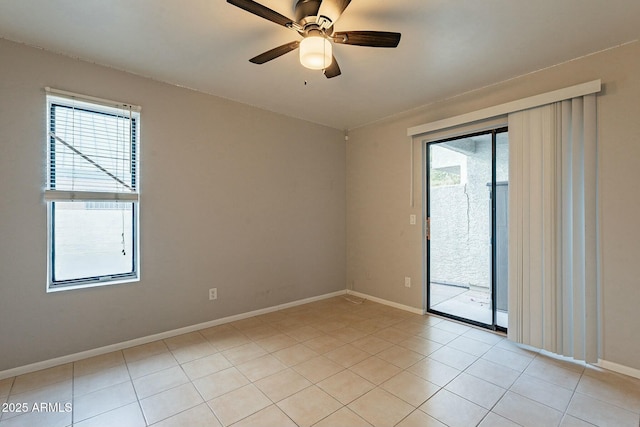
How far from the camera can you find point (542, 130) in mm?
2574

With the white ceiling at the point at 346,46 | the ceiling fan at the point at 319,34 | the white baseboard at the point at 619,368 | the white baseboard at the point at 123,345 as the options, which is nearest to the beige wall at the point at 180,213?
the white baseboard at the point at 123,345

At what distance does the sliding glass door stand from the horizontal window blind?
128 inches

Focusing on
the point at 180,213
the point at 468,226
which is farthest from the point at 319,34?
the point at 468,226

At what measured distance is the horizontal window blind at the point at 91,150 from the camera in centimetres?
241

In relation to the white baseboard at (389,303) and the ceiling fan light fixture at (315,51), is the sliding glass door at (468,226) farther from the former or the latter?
the ceiling fan light fixture at (315,51)

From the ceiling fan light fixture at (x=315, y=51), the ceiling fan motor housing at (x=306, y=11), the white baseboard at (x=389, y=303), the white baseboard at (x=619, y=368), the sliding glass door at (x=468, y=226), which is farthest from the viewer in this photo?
the white baseboard at (x=389, y=303)

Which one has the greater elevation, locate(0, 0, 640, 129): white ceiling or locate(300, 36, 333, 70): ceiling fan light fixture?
locate(0, 0, 640, 129): white ceiling

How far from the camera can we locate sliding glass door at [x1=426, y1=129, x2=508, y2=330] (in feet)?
10.4

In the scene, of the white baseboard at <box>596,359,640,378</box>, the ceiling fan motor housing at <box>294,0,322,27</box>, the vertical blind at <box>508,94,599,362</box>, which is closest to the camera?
the ceiling fan motor housing at <box>294,0,322,27</box>

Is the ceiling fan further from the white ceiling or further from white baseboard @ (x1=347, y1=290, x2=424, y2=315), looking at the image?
white baseboard @ (x1=347, y1=290, x2=424, y2=315)

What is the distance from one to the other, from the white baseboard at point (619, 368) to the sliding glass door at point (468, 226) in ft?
2.82

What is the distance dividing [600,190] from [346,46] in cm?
229

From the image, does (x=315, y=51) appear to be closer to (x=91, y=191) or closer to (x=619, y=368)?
(x=91, y=191)

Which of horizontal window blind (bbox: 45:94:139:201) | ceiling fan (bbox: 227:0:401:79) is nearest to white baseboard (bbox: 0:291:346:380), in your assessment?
horizontal window blind (bbox: 45:94:139:201)
